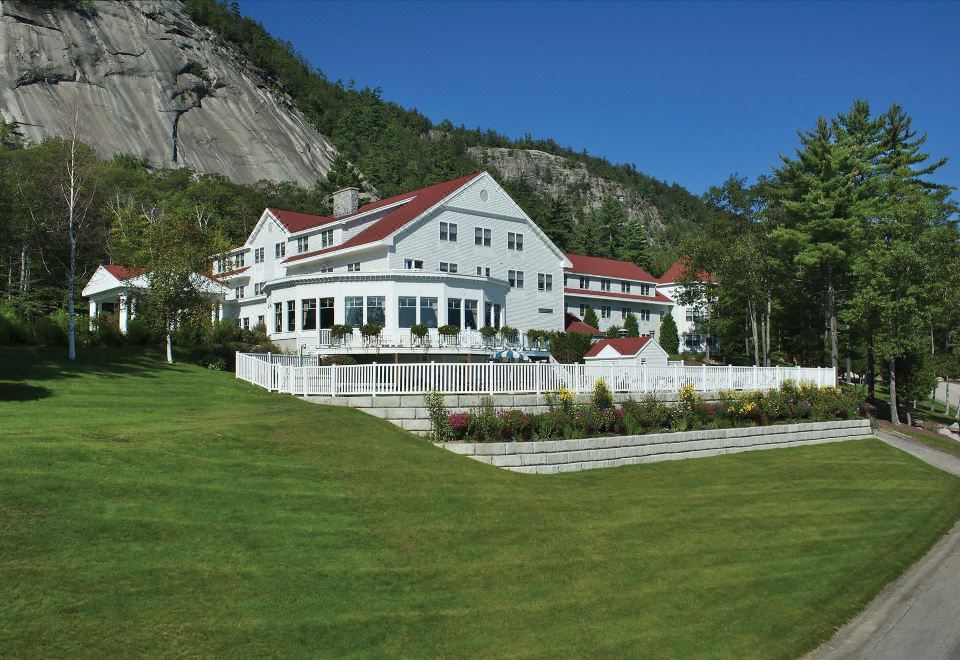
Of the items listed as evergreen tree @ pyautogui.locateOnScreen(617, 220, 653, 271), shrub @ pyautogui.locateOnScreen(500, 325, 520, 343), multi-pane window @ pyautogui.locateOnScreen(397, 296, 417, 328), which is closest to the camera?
multi-pane window @ pyautogui.locateOnScreen(397, 296, 417, 328)

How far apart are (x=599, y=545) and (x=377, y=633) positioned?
5010 mm

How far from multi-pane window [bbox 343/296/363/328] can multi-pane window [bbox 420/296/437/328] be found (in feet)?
8.61

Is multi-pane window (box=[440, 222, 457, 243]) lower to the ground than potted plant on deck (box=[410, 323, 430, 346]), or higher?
higher

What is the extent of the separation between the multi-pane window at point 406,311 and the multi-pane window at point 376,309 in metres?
0.66

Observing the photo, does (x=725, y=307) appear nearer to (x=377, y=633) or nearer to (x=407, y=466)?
(x=407, y=466)

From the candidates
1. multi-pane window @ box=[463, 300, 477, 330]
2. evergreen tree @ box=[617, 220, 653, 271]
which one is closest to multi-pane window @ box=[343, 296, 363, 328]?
multi-pane window @ box=[463, 300, 477, 330]

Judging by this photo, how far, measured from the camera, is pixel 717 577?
11.5m

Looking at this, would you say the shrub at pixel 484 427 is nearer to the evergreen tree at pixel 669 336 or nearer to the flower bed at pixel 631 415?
the flower bed at pixel 631 415

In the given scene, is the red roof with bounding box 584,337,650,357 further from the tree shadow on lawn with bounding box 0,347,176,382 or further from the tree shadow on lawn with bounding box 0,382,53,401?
the tree shadow on lawn with bounding box 0,382,53,401

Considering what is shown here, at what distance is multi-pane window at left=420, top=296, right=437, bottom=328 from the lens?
32281mm

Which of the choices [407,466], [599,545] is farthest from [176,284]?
[599,545]

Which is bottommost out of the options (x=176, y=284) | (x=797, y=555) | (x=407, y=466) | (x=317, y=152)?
(x=797, y=555)

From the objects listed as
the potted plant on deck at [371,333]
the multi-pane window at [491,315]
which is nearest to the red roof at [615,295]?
the multi-pane window at [491,315]

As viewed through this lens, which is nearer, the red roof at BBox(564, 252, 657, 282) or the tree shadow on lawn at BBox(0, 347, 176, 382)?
the tree shadow on lawn at BBox(0, 347, 176, 382)
